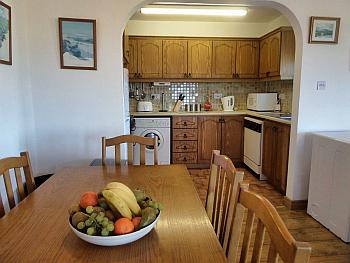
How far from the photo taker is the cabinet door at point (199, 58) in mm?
4477

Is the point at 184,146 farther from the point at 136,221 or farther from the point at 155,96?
the point at 136,221

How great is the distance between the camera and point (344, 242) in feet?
7.38

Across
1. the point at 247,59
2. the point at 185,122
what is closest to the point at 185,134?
the point at 185,122

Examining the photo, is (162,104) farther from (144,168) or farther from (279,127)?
(144,168)

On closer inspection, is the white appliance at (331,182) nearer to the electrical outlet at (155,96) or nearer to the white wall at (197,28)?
the white wall at (197,28)

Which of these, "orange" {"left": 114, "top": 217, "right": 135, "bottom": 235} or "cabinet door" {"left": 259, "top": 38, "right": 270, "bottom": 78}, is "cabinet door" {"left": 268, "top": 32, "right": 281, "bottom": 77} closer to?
"cabinet door" {"left": 259, "top": 38, "right": 270, "bottom": 78}

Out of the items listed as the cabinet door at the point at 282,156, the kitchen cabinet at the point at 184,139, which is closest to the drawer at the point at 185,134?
the kitchen cabinet at the point at 184,139

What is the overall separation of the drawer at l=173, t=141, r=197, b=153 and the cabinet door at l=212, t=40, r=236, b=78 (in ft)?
3.92

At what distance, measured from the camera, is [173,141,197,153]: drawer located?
4.36 meters

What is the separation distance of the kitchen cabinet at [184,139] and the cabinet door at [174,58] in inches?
30.9

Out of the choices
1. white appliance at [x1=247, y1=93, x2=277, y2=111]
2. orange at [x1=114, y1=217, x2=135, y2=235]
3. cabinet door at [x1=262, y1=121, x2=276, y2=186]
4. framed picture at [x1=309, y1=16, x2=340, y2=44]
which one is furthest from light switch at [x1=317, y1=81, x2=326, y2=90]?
orange at [x1=114, y1=217, x2=135, y2=235]

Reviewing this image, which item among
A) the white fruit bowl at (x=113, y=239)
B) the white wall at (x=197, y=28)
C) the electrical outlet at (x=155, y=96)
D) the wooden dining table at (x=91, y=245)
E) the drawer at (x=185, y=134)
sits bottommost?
the drawer at (x=185, y=134)

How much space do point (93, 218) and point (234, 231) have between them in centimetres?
49

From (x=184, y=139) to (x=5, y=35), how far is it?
287cm
